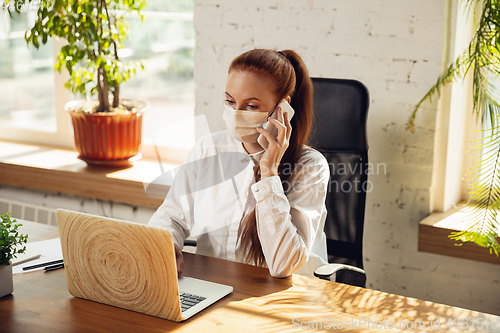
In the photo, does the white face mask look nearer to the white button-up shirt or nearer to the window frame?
the white button-up shirt

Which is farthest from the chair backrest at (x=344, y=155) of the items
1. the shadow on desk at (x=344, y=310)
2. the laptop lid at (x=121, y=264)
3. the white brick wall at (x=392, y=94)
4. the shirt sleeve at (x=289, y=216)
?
the laptop lid at (x=121, y=264)

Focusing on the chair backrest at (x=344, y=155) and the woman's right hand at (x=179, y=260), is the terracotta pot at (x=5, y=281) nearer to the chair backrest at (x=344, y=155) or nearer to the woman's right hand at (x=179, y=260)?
the woman's right hand at (x=179, y=260)

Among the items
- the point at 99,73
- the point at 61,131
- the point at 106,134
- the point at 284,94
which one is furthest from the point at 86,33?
the point at 284,94

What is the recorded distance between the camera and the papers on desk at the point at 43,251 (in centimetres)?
132

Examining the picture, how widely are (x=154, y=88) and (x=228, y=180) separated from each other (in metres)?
1.35

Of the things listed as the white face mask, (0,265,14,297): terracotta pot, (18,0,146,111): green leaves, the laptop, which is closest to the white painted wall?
(18,0,146,111): green leaves

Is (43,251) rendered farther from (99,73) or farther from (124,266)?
(99,73)

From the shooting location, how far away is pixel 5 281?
114cm

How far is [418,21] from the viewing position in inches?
77.9

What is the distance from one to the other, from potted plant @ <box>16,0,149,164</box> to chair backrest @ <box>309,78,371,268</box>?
1.14 meters

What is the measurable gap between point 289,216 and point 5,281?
706 millimetres

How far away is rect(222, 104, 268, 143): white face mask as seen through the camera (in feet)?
4.78

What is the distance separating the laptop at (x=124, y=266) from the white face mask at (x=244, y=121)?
51 centimetres

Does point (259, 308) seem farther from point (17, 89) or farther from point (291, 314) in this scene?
point (17, 89)
